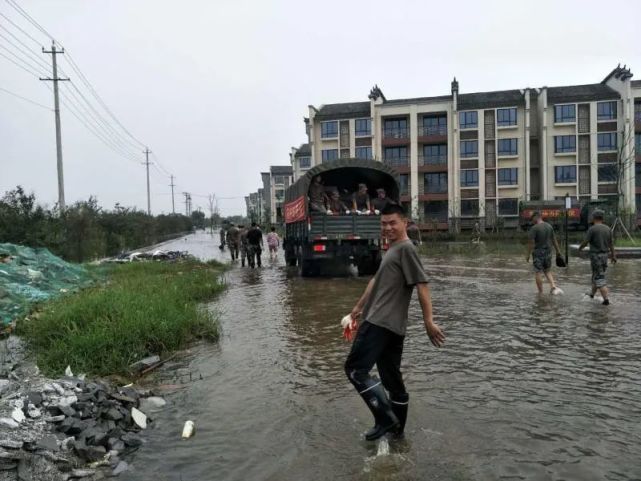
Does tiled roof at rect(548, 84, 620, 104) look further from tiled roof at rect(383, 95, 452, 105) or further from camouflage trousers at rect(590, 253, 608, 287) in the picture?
camouflage trousers at rect(590, 253, 608, 287)

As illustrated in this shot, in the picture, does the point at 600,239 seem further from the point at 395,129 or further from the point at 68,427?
the point at 395,129

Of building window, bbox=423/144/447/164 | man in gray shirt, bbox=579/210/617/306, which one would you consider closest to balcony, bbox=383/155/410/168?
building window, bbox=423/144/447/164

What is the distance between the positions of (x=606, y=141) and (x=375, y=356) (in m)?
54.6

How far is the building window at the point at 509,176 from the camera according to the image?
53094 millimetres

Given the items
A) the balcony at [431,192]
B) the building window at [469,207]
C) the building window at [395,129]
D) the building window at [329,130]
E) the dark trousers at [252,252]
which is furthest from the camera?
the building window at [329,130]

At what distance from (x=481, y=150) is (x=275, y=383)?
51.4 meters

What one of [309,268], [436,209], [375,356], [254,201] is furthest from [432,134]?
[254,201]

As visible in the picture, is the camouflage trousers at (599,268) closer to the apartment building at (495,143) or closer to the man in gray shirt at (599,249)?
the man in gray shirt at (599,249)

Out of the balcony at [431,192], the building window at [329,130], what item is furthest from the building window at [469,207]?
the building window at [329,130]

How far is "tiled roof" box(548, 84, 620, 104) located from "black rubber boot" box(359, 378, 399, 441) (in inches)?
2136

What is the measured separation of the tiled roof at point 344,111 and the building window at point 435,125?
237 inches

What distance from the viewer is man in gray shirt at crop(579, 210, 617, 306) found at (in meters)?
9.73

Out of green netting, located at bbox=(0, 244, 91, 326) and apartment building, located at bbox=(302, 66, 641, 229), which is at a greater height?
apartment building, located at bbox=(302, 66, 641, 229)

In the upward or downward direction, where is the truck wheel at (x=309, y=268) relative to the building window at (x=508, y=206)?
downward
